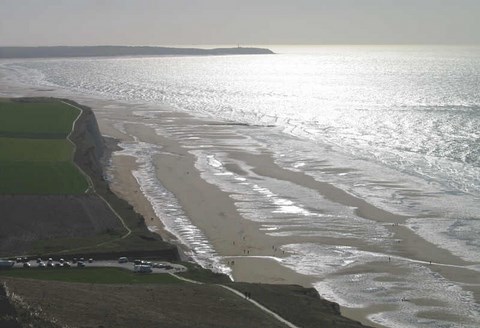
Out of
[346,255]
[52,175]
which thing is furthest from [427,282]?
[52,175]

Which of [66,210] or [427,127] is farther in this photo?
[427,127]

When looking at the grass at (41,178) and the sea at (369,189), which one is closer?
the sea at (369,189)

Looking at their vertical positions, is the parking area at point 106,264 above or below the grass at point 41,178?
below

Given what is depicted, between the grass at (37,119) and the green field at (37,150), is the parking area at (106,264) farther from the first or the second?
the grass at (37,119)

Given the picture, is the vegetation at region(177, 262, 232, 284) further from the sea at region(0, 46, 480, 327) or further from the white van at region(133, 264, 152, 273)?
the sea at region(0, 46, 480, 327)

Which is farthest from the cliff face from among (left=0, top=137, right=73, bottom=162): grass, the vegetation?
the vegetation

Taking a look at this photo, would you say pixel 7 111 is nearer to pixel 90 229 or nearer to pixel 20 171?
pixel 20 171

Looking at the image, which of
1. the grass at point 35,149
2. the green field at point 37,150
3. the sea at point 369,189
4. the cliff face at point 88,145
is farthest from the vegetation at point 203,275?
the grass at point 35,149
